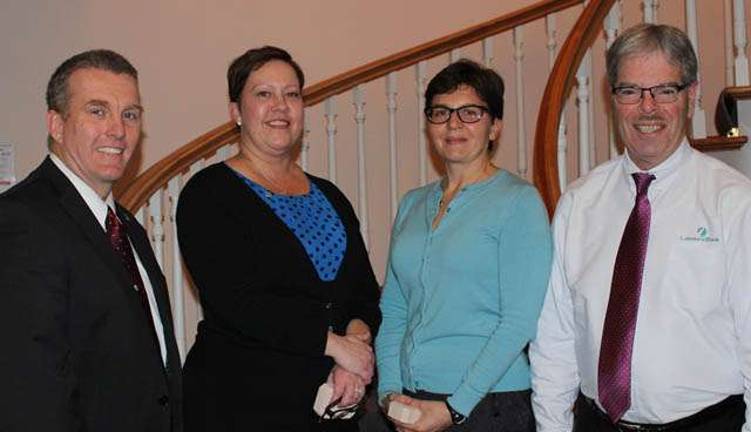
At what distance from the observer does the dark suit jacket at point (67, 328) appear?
65.2 inches

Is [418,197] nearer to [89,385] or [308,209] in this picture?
[308,209]

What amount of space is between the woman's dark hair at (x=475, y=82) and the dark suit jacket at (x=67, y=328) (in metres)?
0.91

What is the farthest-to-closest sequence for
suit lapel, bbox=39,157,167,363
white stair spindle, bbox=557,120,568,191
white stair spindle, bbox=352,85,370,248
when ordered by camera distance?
white stair spindle, bbox=352,85,370,248, white stair spindle, bbox=557,120,568,191, suit lapel, bbox=39,157,167,363

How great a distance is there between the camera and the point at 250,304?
87.4 inches

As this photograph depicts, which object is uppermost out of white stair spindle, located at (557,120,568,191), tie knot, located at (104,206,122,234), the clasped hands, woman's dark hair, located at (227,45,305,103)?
woman's dark hair, located at (227,45,305,103)

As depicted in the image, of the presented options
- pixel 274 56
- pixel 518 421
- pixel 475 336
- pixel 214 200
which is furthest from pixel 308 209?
pixel 518 421

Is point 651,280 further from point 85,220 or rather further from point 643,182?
point 85,220

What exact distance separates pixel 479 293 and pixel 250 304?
1.84 ft

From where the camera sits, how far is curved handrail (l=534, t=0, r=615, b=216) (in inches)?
126

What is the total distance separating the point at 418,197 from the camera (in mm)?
2428

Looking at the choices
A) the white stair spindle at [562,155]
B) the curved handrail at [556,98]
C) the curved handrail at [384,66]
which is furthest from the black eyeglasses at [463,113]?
the curved handrail at [384,66]

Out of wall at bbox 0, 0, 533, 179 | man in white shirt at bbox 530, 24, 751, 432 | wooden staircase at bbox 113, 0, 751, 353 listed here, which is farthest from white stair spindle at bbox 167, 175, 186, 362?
man in white shirt at bbox 530, 24, 751, 432

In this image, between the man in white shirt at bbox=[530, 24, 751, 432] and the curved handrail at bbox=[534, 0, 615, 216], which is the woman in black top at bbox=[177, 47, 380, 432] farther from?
the curved handrail at bbox=[534, 0, 615, 216]

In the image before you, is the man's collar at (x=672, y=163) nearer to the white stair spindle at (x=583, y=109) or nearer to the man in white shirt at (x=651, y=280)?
the man in white shirt at (x=651, y=280)
